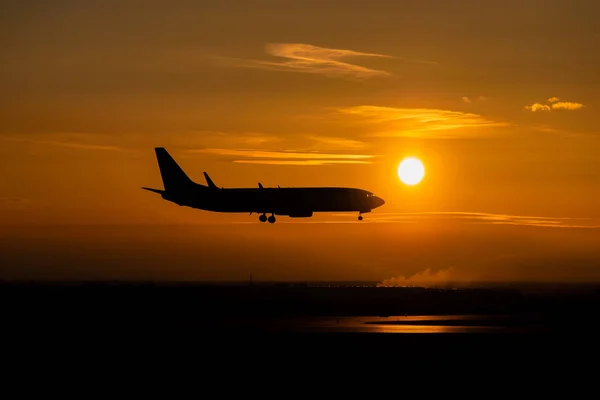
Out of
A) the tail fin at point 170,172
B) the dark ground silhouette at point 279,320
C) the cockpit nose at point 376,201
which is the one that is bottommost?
the dark ground silhouette at point 279,320

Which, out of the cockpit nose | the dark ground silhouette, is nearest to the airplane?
the cockpit nose

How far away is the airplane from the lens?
14612 centimetres

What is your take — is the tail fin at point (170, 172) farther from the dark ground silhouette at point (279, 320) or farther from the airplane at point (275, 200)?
the dark ground silhouette at point (279, 320)

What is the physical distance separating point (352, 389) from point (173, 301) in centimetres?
8404

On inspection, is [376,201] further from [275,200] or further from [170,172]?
[170,172]

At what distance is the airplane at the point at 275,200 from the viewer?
14612 cm

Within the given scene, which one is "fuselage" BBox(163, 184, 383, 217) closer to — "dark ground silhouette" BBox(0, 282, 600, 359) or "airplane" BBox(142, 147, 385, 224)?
"airplane" BBox(142, 147, 385, 224)

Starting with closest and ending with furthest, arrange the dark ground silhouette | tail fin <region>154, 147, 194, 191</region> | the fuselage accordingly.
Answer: the dark ground silhouette < the fuselage < tail fin <region>154, 147, 194, 191</region>

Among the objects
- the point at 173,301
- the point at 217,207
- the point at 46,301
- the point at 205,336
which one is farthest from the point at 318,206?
the point at 205,336

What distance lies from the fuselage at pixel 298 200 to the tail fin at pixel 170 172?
653 inches

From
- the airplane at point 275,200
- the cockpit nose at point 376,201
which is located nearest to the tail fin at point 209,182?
the airplane at point 275,200

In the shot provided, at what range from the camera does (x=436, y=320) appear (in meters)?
102

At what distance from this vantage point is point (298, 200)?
14612 cm

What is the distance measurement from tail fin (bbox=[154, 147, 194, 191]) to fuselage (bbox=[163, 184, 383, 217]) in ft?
54.4
